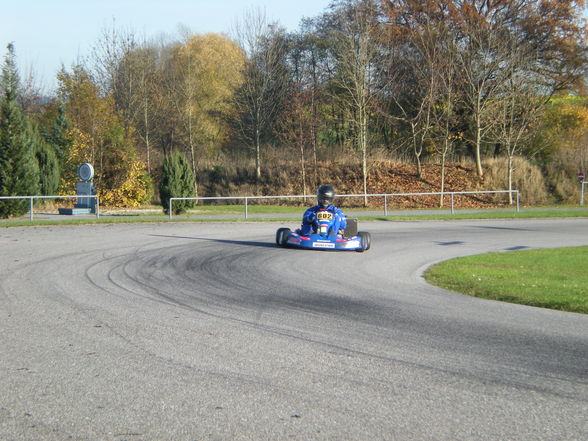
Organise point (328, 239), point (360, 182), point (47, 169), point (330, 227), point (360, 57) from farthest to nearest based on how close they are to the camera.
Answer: point (360, 182)
point (360, 57)
point (47, 169)
point (330, 227)
point (328, 239)

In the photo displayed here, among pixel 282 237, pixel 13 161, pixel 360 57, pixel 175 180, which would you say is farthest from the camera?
Result: pixel 360 57

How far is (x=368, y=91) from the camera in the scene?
154ft

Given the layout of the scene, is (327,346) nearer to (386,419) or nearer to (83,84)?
(386,419)

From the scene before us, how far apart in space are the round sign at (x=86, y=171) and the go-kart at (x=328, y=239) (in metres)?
18.5

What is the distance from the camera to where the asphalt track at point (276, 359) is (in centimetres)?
465

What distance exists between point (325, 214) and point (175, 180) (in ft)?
61.3

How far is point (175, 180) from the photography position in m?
34.3

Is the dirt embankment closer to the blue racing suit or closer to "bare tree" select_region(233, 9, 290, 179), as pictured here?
"bare tree" select_region(233, 9, 290, 179)

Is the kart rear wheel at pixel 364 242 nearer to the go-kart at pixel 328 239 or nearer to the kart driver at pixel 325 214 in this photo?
the go-kart at pixel 328 239

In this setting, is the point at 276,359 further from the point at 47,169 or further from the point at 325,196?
the point at 47,169

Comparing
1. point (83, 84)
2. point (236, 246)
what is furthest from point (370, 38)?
point (236, 246)

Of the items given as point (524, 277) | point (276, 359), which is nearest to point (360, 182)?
point (524, 277)

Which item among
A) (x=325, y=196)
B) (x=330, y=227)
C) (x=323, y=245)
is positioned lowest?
(x=323, y=245)

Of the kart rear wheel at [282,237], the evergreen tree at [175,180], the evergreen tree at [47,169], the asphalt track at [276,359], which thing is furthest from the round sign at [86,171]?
the asphalt track at [276,359]
